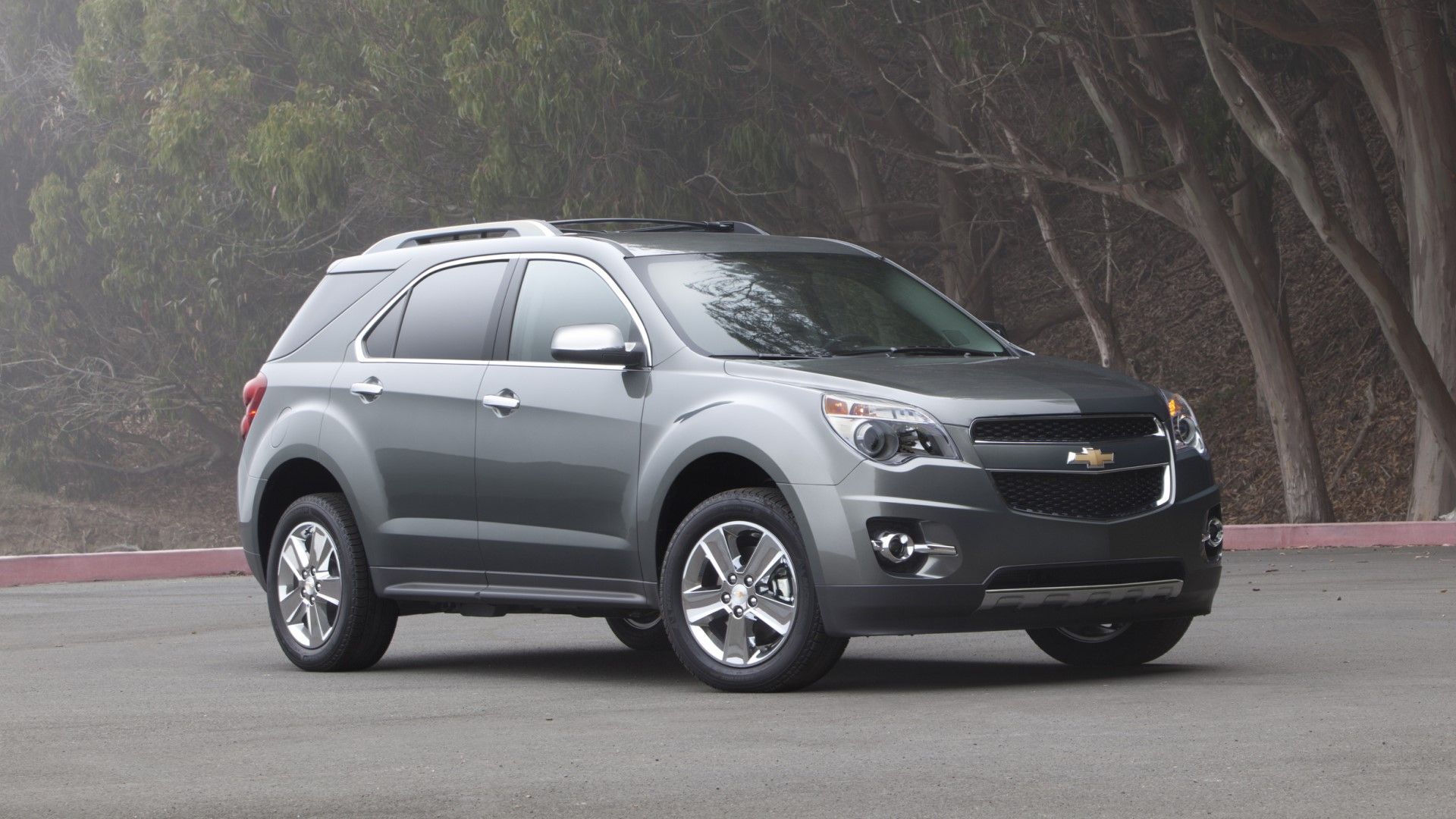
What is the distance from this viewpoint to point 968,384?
A: 8.19 m

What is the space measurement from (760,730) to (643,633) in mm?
3673

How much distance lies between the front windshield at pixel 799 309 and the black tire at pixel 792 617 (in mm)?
729

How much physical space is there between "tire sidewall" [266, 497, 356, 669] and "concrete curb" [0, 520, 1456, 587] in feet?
25.2

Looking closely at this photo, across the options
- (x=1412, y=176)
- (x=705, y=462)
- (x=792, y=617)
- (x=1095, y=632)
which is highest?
(x=1412, y=176)

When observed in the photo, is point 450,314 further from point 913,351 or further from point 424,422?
point 913,351

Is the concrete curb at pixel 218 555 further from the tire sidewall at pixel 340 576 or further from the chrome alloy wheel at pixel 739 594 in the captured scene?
the chrome alloy wheel at pixel 739 594

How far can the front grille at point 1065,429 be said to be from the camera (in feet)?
26.2

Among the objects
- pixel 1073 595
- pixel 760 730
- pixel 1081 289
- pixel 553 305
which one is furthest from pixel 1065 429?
pixel 1081 289

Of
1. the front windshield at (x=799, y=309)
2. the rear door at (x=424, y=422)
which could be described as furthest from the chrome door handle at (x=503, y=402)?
Answer: the front windshield at (x=799, y=309)

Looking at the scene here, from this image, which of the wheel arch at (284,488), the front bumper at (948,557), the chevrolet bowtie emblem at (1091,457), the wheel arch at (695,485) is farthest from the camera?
the wheel arch at (284,488)

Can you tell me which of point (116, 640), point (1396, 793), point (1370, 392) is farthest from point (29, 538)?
point (1396, 793)

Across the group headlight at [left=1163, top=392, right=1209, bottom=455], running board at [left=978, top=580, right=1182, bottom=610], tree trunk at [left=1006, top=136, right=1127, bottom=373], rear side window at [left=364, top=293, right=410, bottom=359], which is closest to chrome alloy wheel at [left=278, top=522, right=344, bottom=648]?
rear side window at [left=364, top=293, right=410, bottom=359]

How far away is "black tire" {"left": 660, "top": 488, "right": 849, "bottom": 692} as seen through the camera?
7980 millimetres

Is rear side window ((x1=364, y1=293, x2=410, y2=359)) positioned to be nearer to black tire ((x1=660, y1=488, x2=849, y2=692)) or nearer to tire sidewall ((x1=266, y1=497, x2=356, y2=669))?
tire sidewall ((x1=266, y1=497, x2=356, y2=669))
